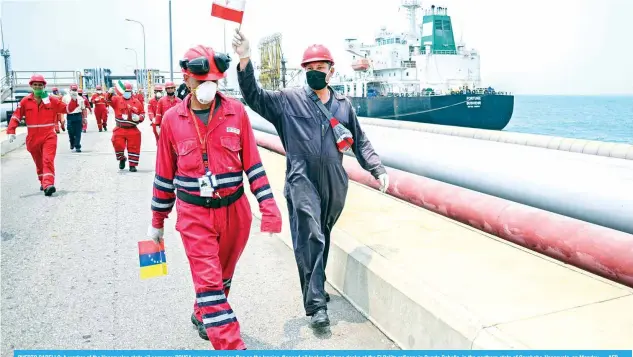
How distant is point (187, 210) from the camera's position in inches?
135

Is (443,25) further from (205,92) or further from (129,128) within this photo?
(205,92)

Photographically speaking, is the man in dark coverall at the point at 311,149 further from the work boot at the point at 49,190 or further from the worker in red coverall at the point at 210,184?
the work boot at the point at 49,190

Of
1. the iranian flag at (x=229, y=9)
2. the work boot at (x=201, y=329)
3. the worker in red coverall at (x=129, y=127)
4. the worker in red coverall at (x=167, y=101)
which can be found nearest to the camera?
the iranian flag at (x=229, y=9)

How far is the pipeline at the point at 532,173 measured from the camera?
185 inches

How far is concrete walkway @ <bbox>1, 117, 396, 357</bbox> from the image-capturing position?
3.89 m

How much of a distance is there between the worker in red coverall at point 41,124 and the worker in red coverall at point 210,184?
21.3 feet

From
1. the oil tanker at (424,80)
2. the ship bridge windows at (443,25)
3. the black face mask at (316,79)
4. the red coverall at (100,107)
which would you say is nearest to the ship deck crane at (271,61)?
the oil tanker at (424,80)

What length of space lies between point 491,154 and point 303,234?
3.09m

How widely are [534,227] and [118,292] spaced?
137 inches

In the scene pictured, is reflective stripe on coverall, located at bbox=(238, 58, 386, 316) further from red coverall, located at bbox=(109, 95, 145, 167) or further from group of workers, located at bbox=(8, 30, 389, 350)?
red coverall, located at bbox=(109, 95, 145, 167)

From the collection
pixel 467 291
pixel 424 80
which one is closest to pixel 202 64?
pixel 467 291

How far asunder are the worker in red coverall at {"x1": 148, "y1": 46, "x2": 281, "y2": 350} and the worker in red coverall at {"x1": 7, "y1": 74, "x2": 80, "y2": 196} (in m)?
6.51

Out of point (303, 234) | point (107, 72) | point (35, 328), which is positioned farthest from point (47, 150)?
point (107, 72)

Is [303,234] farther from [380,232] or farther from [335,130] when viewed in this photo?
[380,232]
